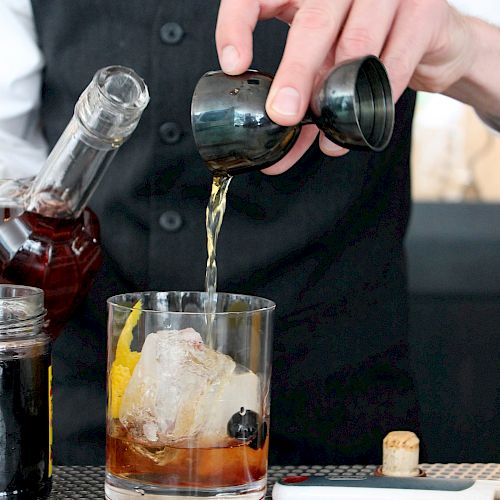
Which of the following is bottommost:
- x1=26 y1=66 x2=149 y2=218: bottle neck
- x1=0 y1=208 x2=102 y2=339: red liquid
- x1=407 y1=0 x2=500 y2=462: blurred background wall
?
x1=407 y1=0 x2=500 y2=462: blurred background wall

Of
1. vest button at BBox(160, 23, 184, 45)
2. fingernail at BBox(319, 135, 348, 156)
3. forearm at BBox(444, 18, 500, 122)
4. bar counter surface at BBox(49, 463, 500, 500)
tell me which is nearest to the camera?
bar counter surface at BBox(49, 463, 500, 500)

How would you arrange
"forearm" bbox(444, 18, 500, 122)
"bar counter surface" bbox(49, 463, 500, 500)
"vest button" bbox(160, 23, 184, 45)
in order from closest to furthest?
"bar counter surface" bbox(49, 463, 500, 500), "forearm" bbox(444, 18, 500, 122), "vest button" bbox(160, 23, 184, 45)

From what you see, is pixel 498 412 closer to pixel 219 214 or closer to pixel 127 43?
pixel 127 43

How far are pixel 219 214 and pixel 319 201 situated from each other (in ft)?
1.45

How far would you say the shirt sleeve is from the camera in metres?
1.46

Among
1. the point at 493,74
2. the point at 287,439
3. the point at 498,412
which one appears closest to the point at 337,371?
the point at 287,439

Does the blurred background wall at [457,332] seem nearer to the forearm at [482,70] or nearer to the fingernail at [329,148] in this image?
the forearm at [482,70]

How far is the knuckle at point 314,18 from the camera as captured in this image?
943 mm

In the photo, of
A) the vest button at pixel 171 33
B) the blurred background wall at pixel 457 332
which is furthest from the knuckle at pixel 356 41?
the blurred background wall at pixel 457 332

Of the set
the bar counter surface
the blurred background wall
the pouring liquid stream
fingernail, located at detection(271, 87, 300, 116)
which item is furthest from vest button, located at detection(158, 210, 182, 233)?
the blurred background wall

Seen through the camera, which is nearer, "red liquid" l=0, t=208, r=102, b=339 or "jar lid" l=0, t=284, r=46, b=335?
"jar lid" l=0, t=284, r=46, b=335

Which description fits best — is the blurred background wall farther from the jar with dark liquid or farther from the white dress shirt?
the jar with dark liquid

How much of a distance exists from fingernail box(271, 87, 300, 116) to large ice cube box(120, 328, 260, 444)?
197 mm

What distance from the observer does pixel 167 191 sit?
1429 mm
